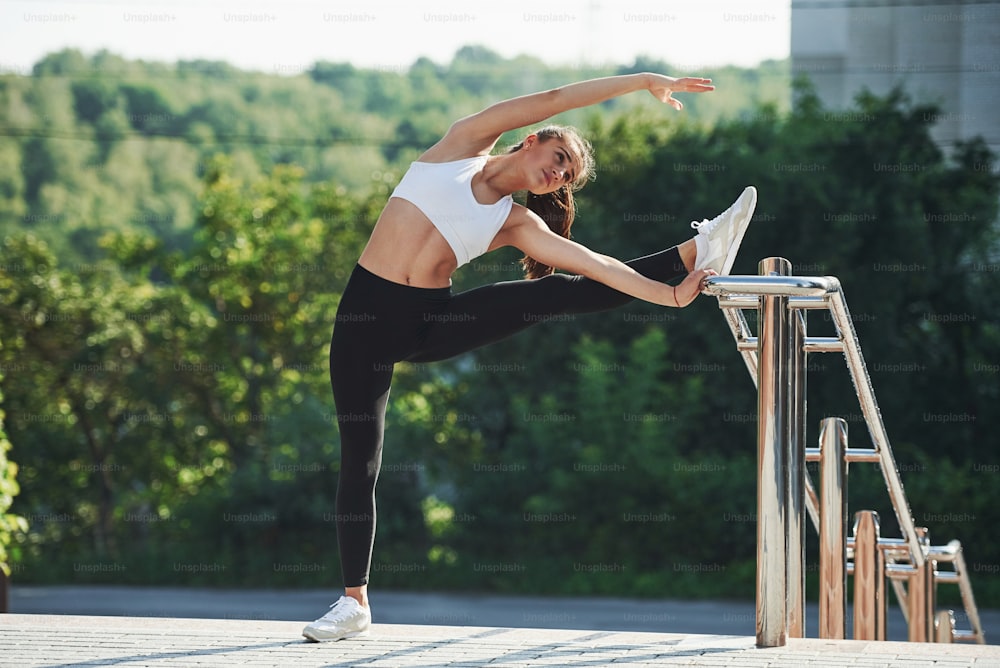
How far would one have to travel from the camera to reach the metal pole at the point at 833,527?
3248 mm

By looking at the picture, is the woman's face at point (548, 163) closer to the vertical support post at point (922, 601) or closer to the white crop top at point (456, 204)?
the white crop top at point (456, 204)

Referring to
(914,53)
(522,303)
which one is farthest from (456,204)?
(914,53)

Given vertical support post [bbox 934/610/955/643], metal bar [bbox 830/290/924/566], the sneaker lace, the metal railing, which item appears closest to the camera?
the metal railing

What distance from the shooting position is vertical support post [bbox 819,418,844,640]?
3.25 meters

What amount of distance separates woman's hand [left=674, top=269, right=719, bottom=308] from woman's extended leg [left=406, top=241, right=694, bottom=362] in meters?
0.21

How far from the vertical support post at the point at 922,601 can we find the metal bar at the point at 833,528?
0.65 meters

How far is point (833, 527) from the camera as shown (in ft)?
10.7

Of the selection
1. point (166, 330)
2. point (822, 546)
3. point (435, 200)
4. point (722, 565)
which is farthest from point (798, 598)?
point (166, 330)

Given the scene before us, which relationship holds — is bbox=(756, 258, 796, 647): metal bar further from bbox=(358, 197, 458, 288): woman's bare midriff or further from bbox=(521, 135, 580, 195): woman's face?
bbox=(358, 197, 458, 288): woman's bare midriff

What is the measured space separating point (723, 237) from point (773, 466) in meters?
0.66

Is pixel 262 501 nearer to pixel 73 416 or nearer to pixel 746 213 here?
pixel 73 416

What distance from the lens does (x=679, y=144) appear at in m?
11.7

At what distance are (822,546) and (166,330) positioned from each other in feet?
34.3

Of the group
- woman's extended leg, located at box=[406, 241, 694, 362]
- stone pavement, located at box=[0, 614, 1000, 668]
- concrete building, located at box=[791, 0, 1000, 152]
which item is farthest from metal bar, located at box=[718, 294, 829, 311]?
concrete building, located at box=[791, 0, 1000, 152]
